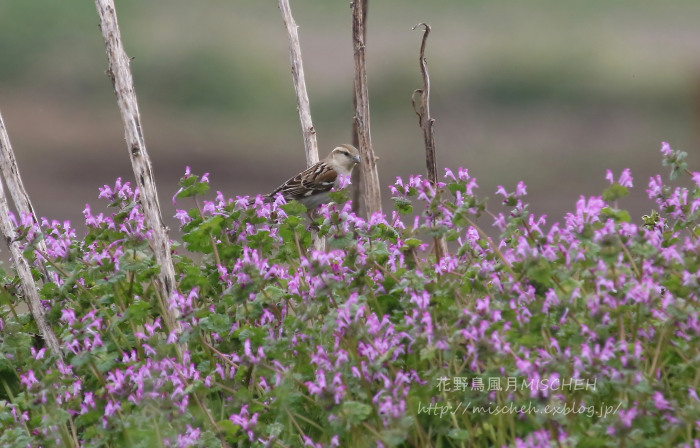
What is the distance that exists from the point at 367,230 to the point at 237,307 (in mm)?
749

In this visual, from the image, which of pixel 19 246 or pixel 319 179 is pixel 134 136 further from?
pixel 319 179

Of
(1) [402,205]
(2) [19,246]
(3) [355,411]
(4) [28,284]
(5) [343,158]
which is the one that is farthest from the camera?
(5) [343,158]

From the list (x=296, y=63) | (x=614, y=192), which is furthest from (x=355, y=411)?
(x=296, y=63)

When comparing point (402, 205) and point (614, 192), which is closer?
point (614, 192)

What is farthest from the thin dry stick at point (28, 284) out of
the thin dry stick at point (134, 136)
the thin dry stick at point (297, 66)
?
the thin dry stick at point (297, 66)

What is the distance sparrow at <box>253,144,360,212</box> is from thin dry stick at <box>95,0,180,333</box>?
7.72 feet

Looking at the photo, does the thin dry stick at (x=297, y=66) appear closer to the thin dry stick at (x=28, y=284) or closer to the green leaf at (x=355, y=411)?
the thin dry stick at (x=28, y=284)

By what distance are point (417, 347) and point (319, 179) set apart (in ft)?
13.2

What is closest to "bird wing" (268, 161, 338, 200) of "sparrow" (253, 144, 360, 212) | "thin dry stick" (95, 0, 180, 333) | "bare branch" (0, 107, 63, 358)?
"sparrow" (253, 144, 360, 212)

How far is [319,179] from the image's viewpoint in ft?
25.6

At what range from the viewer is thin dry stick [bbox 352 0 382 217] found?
6863 mm

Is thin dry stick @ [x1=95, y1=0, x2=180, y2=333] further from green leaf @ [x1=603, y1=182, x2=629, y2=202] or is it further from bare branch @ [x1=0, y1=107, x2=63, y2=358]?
green leaf @ [x1=603, y1=182, x2=629, y2=202]

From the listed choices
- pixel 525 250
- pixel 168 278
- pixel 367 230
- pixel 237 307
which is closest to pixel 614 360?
pixel 525 250

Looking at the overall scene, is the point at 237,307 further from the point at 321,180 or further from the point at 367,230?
the point at 321,180
